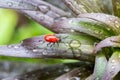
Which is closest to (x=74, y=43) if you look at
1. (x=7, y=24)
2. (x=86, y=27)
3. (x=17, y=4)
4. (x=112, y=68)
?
(x=86, y=27)

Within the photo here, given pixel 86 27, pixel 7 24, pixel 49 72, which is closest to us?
pixel 86 27

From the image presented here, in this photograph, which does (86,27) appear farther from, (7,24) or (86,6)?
(7,24)

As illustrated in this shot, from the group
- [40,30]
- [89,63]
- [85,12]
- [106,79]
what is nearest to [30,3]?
[85,12]

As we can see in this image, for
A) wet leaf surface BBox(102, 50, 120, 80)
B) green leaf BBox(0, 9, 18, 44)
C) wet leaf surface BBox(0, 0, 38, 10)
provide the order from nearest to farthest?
1. wet leaf surface BBox(102, 50, 120, 80)
2. wet leaf surface BBox(0, 0, 38, 10)
3. green leaf BBox(0, 9, 18, 44)

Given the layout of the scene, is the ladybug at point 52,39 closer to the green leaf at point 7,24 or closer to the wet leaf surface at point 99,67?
the wet leaf surface at point 99,67

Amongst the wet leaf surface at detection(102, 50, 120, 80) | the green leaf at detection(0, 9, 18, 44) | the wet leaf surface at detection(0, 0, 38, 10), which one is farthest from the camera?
the green leaf at detection(0, 9, 18, 44)

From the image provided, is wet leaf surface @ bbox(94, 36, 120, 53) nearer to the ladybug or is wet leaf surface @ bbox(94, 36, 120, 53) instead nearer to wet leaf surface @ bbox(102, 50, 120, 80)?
wet leaf surface @ bbox(102, 50, 120, 80)

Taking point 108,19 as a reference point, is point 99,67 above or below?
below

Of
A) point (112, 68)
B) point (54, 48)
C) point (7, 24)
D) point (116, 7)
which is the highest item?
point (7, 24)

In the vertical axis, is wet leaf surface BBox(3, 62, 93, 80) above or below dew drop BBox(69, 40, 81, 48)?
below

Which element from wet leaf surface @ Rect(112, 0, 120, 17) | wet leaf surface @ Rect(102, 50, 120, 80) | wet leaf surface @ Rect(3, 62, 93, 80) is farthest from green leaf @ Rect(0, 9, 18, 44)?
wet leaf surface @ Rect(102, 50, 120, 80)

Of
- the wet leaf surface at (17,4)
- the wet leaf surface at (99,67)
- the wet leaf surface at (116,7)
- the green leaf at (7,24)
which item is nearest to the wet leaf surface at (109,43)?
the wet leaf surface at (99,67)
